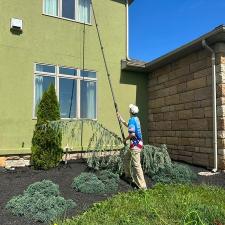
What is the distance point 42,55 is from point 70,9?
1.91 metres

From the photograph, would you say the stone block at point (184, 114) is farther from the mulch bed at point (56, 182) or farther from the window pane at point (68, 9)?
the window pane at point (68, 9)

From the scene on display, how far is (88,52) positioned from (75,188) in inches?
201

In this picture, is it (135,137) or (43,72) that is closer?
(135,137)

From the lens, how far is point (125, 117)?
459 inches

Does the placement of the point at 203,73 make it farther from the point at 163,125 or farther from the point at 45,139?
the point at 45,139

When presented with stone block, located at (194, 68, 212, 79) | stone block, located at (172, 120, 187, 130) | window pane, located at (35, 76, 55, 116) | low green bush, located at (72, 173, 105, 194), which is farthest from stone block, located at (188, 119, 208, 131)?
window pane, located at (35, 76, 55, 116)

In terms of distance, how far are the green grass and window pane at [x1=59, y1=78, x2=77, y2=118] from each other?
4301 millimetres

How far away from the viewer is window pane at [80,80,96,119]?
10891 mm

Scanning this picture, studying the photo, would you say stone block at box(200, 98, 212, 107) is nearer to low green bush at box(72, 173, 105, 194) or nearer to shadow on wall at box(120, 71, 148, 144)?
shadow on wall at box(120, 71, 148, 144)

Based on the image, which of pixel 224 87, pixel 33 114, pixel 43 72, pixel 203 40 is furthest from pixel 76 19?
pixel 224 87

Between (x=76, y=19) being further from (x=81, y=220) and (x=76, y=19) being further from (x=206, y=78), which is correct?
(x=81, y=220)

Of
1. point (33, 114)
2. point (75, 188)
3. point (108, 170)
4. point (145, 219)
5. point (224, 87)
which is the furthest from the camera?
point (33, 114)

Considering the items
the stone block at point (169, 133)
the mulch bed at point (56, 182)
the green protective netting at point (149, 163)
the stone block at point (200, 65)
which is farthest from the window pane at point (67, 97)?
the stone block at point (200, 65)

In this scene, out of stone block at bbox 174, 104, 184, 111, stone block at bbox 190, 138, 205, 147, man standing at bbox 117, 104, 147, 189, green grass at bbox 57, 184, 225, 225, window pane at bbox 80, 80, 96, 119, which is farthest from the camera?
window pane at bbox 80, 80, 96, 119
